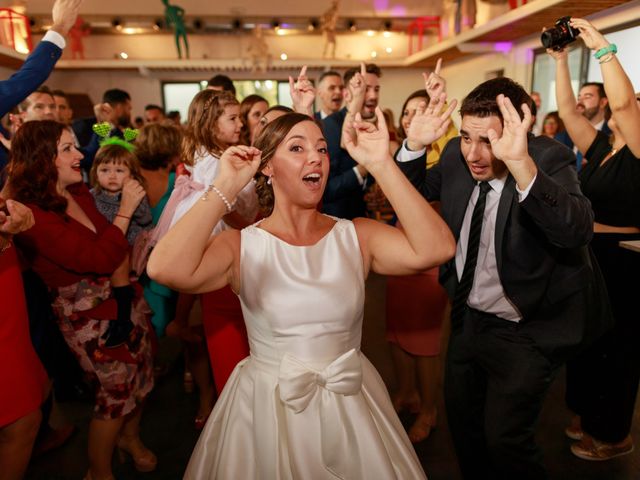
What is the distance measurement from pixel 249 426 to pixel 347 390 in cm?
30

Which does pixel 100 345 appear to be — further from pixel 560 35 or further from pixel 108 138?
pixel 560 35

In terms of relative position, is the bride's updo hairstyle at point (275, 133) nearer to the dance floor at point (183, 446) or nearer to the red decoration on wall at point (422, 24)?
the dance floor at point (183, 446)

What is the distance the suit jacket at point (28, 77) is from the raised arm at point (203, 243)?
1249 mm

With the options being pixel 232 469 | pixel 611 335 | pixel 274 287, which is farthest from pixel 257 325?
pixel 611 335

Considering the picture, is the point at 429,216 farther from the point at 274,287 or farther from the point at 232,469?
the point at 232,469

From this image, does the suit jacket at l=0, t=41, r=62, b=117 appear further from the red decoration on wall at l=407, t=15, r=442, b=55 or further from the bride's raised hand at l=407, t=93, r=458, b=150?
the red decoration on wall at l=407, t=15, r=442, b=55

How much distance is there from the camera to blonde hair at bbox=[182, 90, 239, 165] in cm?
238

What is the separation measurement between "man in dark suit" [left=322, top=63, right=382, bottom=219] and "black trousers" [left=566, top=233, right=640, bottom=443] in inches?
48.1

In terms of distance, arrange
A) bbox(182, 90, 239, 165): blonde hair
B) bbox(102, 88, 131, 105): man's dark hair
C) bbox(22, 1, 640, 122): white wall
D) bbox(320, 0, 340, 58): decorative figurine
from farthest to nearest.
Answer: bbox(320, 0, 340, 58): decorative figurine
bbox(22, 1, 640, 122): white wall
bbox(102, 88, 131, 105): man's dark hair
bbox(182, 90, 239, 165): blonde hair

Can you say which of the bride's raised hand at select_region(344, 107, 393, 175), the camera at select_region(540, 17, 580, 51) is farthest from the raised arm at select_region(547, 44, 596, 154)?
the bride's raised hand at select_region(344, 107, 393, 175)

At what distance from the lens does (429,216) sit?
1.33m

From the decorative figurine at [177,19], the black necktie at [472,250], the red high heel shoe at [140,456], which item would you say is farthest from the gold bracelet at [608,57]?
the decorative figurine at [177,19]

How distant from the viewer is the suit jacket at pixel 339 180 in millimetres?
2518

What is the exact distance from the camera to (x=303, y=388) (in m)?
1.31
